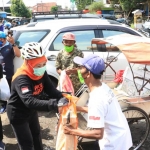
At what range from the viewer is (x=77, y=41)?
555 cm

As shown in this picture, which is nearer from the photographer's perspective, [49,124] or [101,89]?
[101,89]

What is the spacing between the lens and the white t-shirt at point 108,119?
2033 mm

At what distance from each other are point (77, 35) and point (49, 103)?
3272 millimetres

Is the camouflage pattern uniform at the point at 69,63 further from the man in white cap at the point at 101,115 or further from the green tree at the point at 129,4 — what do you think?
the green tree at the point at 129,4

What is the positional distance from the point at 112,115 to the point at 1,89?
2592 mm

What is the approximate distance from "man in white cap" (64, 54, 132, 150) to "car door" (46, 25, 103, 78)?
304 cm

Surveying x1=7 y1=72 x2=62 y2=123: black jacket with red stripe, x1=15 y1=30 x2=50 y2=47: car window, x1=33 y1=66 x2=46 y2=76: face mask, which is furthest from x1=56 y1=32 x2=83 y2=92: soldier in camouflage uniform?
x1=33 y1=66 x2=46 y2=76: face mask

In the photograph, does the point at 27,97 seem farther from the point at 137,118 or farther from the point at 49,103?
the point at 137,118

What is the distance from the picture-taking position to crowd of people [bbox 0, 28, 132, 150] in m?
2.06

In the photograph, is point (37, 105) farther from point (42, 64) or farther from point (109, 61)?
point (109, 61)

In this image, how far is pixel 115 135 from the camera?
218 cm

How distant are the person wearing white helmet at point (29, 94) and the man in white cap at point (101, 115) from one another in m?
0.42

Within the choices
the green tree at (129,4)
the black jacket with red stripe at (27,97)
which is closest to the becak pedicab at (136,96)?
the black jacket with red stripe at (27,97)

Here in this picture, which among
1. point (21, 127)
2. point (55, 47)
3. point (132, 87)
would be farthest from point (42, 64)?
point (55, 47)
